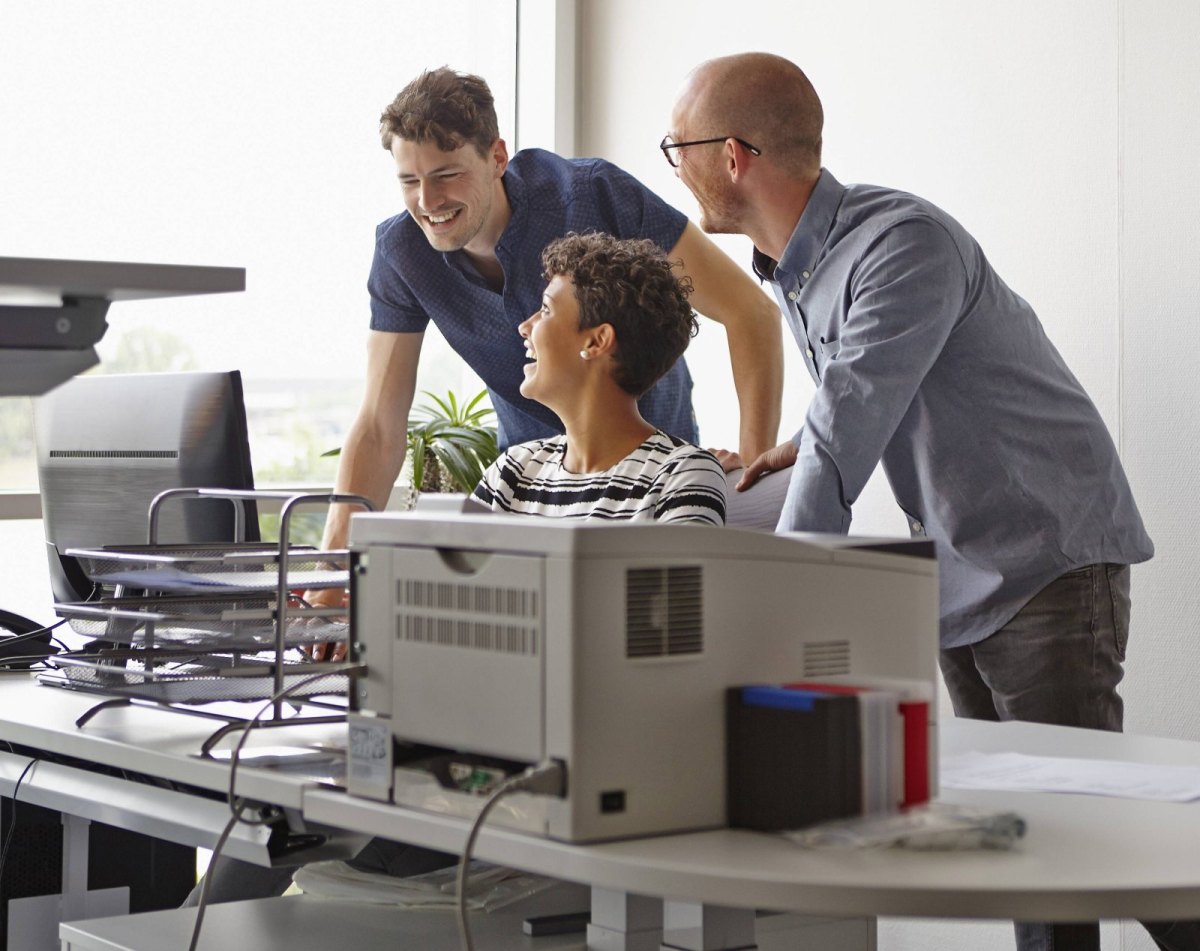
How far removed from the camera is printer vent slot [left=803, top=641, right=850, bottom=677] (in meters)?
1.19

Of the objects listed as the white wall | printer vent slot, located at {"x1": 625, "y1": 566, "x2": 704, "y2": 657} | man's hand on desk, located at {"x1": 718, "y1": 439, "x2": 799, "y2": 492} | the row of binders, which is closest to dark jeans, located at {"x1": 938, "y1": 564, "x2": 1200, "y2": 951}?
man's hand on desk, located at {"x1": 718, "y1": 439, "x2": 799, "y2": 492}

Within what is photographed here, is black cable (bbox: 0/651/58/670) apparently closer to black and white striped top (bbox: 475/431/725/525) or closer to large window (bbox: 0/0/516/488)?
black and white striped top (bbox: 475/431/725/525)

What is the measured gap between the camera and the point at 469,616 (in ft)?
3.84

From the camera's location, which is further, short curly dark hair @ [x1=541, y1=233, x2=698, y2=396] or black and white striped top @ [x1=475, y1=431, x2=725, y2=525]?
short curly dark hair @ [x1=541, y1=233, x2=698, y2=396]

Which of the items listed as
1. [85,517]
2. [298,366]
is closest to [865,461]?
[85,517]

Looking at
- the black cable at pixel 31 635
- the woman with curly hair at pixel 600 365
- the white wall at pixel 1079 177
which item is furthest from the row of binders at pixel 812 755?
the white wall at pixel 1079 177

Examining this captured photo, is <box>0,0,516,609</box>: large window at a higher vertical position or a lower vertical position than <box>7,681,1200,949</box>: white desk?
higher

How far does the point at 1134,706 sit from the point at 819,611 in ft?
7.44

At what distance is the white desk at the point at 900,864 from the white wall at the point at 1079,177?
2.05 m

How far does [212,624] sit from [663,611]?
2.48 feet

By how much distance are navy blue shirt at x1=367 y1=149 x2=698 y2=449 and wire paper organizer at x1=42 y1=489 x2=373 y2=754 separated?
1.10 m

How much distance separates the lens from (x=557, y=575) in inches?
42.6

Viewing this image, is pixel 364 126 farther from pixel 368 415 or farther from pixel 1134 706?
pixel 1134 706

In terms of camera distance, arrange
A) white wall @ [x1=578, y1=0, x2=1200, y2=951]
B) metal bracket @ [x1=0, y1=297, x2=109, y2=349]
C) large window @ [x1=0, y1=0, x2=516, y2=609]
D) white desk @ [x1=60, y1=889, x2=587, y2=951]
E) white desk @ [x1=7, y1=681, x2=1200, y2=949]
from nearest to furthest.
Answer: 1. white desk @ [x1=7, y1=681, x2=1200, y2=949]
2. metal bracket @ [x1=0, y1=297, x2=109, y2=349]
3. white desk @ [x1=60, y1=889, x2=587, y2=951]
4. white wall @ [x1=578, y1=0, x2=1200, y2=951]
5. large window @ [x1=0, y1=0, x2=516, y2=609]
